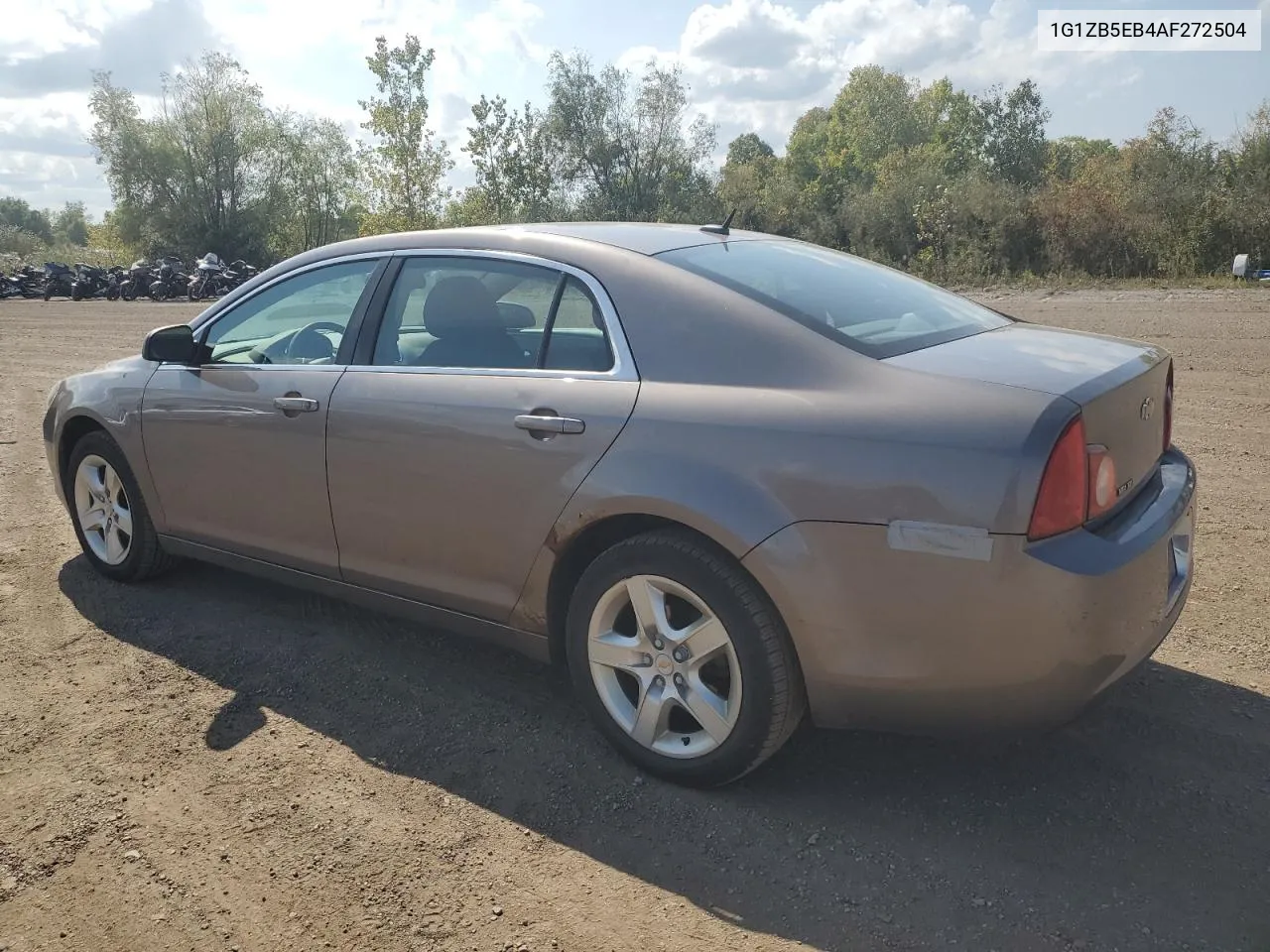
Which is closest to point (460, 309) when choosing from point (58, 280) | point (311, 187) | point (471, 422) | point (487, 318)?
point (487, 318)

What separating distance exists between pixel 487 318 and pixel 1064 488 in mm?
1988

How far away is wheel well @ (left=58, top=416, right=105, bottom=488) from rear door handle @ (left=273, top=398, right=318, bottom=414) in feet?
4.80

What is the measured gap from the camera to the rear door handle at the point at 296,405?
145 inches

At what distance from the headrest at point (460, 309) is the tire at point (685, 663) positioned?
3.34 ft

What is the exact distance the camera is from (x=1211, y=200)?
19.6 m

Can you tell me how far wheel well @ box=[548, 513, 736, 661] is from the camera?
2.88m

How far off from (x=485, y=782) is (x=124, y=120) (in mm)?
56265

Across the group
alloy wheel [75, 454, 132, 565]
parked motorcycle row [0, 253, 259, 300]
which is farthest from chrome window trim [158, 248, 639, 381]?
parked motorcycle row [0, 253, 259, 300]

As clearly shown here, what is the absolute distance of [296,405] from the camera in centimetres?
374

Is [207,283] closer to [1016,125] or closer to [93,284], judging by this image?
[93,284]

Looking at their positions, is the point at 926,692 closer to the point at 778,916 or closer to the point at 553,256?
the point at 778,916

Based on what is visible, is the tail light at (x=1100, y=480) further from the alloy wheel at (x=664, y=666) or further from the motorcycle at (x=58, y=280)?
the motorcycle at (x=58, y=280)

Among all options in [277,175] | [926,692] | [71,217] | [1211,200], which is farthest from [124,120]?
[71,217]

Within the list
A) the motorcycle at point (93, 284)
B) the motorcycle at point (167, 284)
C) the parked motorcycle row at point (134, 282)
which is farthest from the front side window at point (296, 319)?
the motorcycle at point (93, 284)
